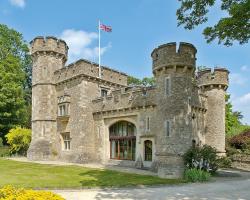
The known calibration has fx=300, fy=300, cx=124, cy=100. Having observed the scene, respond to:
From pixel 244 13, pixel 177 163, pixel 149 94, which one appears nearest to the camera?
pixel 244 13

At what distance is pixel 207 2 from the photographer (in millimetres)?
10891

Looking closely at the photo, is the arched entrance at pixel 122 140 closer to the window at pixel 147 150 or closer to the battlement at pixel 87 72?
the window at pixel 147 150

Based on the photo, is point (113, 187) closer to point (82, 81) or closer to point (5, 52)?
point (82, 81)

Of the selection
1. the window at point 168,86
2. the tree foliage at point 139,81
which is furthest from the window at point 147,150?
the tree foliage at point 139,81

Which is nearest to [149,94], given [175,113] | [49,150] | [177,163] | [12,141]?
[175,113]

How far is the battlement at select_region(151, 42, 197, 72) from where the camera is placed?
17.1m

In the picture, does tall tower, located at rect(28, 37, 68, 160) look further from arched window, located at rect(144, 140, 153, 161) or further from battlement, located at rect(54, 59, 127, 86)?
arched window, located at rect(144, 140, 153, 161)

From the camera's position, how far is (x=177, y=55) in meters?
17.2

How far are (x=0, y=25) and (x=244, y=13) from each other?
3516cm

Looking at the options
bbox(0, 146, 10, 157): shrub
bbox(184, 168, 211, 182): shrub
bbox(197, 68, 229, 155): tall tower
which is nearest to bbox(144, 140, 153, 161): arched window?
bbox(197, 68, 229, 155): tall tower

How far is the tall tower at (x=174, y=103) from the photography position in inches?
658

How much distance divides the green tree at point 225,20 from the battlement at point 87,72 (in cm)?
1379

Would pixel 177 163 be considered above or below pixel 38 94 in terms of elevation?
below

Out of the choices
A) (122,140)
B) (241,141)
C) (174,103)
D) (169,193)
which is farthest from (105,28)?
(169,193)
